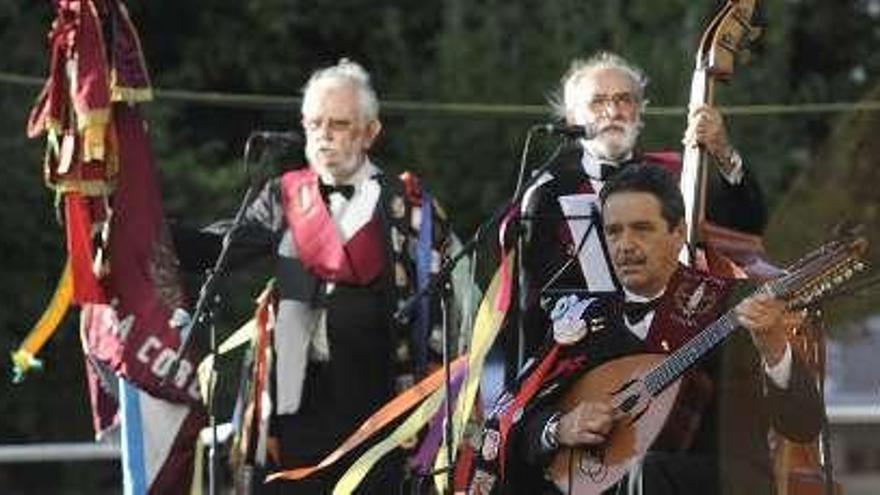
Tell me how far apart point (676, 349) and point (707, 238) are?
680mm

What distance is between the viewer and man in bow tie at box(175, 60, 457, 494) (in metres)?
5.56

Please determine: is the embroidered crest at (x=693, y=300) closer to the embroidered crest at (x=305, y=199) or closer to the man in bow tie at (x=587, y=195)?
the man in bow tie at (x=587, y=195)

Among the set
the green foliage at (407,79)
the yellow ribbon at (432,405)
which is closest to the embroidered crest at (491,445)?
the yellow ribbon at (432,405)

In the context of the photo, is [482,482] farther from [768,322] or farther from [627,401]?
[768,322]

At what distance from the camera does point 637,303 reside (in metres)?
4.30

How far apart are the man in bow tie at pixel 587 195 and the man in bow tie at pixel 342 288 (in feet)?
1.66

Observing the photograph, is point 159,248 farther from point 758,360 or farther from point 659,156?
point 758,360

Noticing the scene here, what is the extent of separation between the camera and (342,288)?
5.59m

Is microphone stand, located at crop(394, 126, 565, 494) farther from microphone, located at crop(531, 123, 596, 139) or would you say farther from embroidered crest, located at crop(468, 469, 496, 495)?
embroidered crest, located at crop(468, 469, 496, 495)

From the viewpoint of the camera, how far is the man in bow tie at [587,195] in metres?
4.89

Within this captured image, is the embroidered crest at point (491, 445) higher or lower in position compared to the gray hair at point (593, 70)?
lower

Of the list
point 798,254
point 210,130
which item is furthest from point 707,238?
point 210,130

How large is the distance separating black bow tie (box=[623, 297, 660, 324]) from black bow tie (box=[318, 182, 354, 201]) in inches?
58.5

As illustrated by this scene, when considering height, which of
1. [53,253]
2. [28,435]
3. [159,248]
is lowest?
[28,435]
